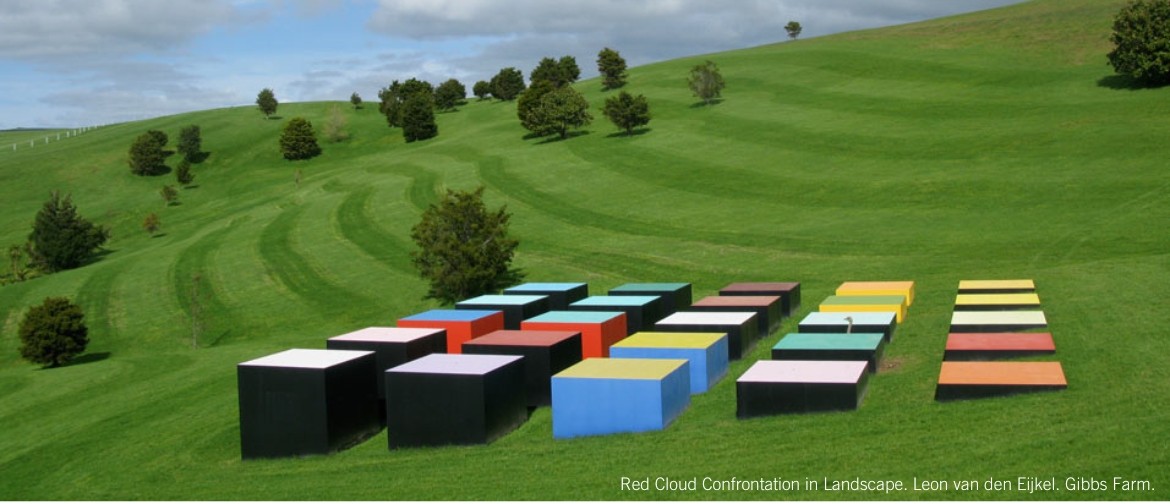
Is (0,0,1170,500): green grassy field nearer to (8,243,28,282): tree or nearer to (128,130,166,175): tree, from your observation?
(128,130,166,175): tree

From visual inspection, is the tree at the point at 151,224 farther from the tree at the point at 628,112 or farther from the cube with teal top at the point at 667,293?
the cube with teal top at the point at 667,293

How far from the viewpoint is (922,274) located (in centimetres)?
3753

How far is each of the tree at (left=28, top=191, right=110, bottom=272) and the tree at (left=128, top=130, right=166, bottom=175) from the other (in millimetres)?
33718

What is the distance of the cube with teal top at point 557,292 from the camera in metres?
35.1

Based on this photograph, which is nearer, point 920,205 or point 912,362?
point 912,362

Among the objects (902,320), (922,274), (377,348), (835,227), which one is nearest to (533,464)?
(377,348)

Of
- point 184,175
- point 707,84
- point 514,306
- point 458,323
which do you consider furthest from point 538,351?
point 184,175

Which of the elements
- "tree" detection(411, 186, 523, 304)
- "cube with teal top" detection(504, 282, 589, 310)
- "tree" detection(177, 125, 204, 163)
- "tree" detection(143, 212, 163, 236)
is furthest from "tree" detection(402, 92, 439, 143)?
"cube with teal top" detection(504, 282, 589, 310)

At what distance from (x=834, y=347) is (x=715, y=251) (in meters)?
23.5

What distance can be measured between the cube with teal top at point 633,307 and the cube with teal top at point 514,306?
1.43 meters

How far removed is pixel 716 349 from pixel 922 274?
1747cm

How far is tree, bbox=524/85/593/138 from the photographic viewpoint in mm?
78375

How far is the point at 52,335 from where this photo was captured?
37312mm

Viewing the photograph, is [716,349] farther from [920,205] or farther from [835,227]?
[920,205]
